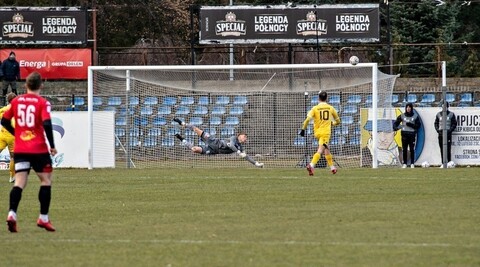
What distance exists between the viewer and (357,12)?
3938cm

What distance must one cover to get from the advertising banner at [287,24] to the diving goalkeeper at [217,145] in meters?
7.29

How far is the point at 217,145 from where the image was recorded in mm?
32781

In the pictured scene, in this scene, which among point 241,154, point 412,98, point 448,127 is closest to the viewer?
point 241,154

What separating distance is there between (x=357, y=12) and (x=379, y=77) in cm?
695

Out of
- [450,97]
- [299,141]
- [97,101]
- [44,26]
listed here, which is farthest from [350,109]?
[44,26]

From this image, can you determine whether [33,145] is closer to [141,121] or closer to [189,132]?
[141,121]

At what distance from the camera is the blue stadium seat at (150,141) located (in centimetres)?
3342

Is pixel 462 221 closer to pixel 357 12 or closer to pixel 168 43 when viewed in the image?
pixel 357 12

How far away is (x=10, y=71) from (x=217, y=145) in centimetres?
925

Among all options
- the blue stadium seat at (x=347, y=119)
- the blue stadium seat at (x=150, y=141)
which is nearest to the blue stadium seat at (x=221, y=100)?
the blue stadium seat at (x=150, y=141)

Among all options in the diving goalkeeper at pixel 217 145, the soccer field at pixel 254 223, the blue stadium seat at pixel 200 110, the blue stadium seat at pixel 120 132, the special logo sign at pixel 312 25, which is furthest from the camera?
the special logo sign at pixel 312 25

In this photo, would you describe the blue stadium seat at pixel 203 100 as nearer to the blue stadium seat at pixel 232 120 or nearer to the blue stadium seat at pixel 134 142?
the blue stadium seat at pixel 232 120

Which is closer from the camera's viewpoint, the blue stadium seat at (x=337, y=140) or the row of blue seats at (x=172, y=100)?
the blue stadium seat at (x=337, y=140)

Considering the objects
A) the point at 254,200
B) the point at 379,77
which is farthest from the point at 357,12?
the point at 254,200
